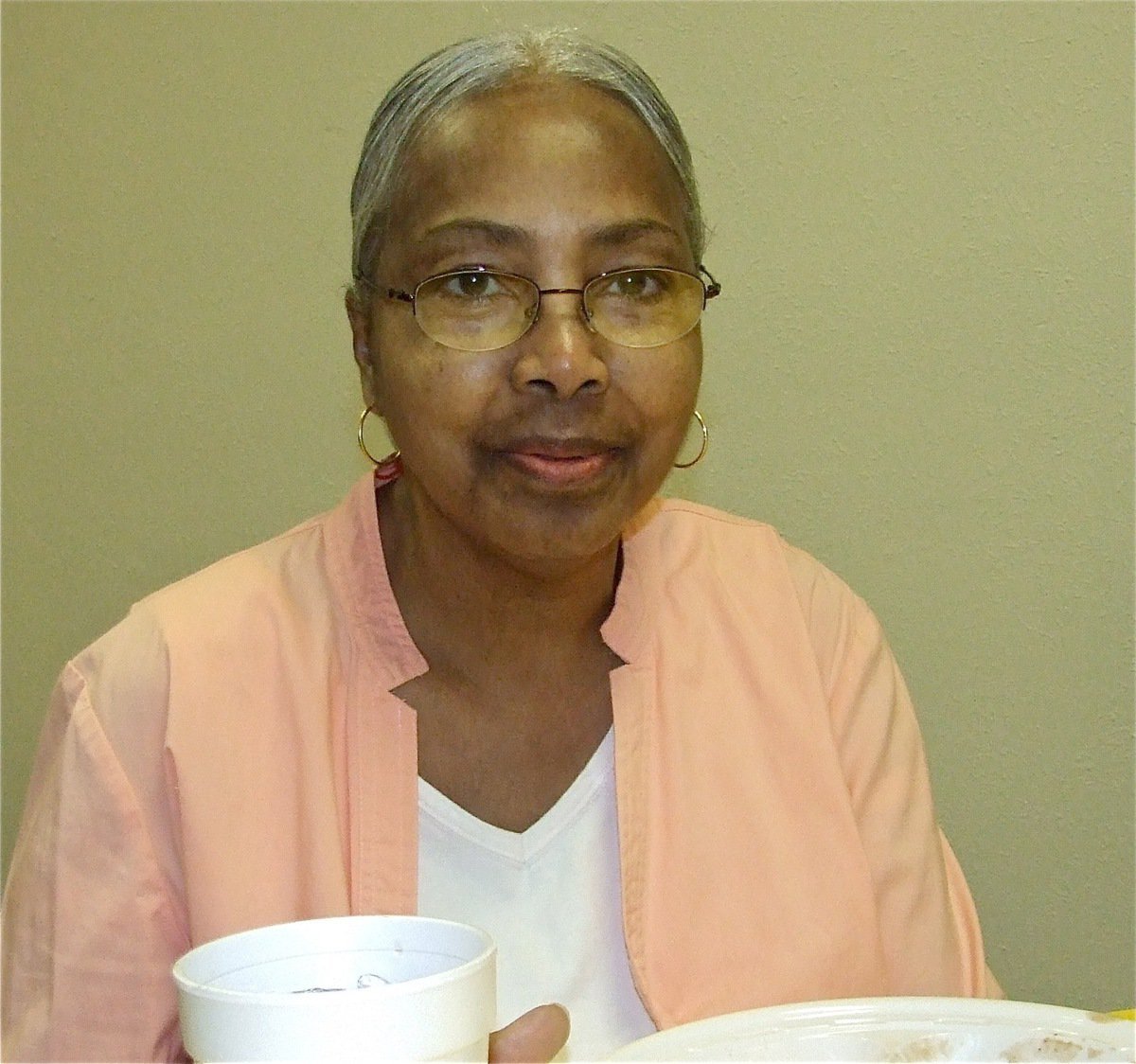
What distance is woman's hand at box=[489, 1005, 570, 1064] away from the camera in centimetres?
70

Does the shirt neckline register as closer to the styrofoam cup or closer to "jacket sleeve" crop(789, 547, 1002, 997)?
"jacket sleeve" crop(789, 547, 1002, 997)

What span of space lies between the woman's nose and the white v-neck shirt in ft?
1.31

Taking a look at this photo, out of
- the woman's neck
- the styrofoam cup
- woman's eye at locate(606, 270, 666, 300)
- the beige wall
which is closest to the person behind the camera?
the styrofoam cup

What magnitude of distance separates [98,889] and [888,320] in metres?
1.29

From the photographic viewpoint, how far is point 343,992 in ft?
1.77

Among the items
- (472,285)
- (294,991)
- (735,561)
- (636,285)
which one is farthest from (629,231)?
(294,991)

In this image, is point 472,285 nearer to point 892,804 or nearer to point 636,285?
point 636,285

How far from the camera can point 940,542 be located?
1.99 meters

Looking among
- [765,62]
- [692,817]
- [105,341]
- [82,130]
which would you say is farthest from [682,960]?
[82,130]

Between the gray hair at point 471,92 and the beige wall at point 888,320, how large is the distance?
66 cm

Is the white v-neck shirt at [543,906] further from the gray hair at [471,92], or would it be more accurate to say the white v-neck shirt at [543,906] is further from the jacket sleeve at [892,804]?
the gray hair at [471,92]

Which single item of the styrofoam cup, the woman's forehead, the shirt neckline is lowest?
the shirt neckline

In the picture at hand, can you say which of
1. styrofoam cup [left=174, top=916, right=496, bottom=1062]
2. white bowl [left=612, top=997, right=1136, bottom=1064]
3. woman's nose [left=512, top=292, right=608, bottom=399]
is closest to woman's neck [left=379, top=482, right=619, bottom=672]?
woman's nose [left=512, top=292, right=608, bottom=399]

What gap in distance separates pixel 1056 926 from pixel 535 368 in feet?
4.12
